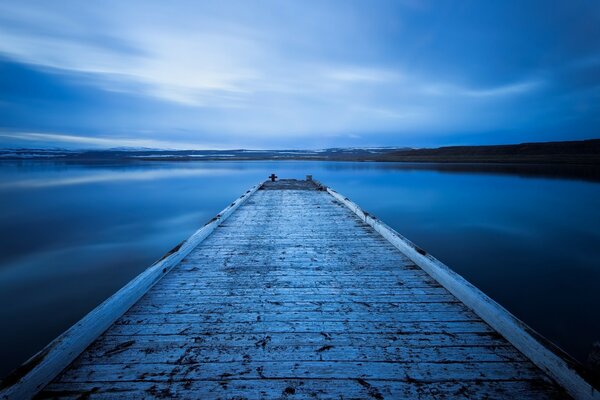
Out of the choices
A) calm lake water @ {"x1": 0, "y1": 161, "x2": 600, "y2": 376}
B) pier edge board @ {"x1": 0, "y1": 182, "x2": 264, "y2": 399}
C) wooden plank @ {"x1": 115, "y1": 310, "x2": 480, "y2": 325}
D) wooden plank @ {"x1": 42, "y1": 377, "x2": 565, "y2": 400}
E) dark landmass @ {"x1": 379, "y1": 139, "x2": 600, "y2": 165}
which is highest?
dark landmass @ {"x1": 379, "y1": 139, "x2": 600, "y2": 165}

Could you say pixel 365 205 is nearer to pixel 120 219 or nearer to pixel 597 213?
pixel 597 213

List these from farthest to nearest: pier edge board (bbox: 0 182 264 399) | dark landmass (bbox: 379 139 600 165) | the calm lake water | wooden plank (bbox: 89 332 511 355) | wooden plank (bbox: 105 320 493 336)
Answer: dark landmass (bbox: 379 139 600 165) < the calm lake water < wooden plank (bbox: 105 320 493 336) < wooden plank (bbox: 89 332 511 355) < pier edge board (bbox: 0 182 264 399)

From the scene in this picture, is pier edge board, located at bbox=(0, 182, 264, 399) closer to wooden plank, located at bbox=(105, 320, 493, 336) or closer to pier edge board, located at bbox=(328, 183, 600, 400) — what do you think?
wooden plank, located at bbox=(105, 320, 493, 336)

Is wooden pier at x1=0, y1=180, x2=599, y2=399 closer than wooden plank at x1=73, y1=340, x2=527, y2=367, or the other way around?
wooden pier at x1=0, y1=180, x2=599, y2=399

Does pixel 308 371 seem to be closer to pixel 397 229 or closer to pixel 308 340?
pixel 308 340

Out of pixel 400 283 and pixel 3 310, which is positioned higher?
pixel 400 283

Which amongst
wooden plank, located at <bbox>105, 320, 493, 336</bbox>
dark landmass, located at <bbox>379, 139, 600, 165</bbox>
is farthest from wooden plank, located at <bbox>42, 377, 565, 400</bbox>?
dark landmass, located at <bbox>379, 139, 600, 165</bbox>

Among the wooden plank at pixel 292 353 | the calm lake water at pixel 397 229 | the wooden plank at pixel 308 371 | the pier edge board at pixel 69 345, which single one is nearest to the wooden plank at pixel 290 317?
the pier edge board at pixel 69 345

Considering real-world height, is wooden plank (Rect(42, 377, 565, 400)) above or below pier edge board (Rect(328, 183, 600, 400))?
below

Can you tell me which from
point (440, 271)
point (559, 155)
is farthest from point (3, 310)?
point (559, 155)

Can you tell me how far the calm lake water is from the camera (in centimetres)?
431

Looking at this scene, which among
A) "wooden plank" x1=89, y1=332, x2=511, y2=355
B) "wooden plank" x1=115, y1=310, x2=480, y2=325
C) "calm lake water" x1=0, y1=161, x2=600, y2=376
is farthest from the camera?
"calm lake water" x1=0, y1=161, x2=600, y2=376

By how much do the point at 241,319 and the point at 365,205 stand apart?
12387mm

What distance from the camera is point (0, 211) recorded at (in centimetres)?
1197
